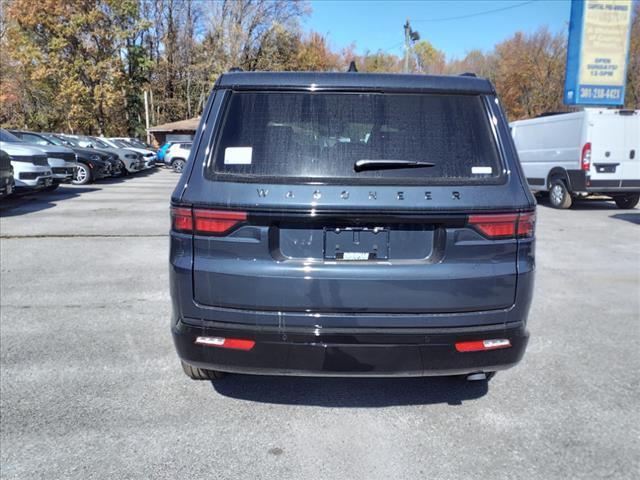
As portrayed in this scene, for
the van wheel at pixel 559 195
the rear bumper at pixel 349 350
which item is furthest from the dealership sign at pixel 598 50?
the rear bumper at pixel 349 350

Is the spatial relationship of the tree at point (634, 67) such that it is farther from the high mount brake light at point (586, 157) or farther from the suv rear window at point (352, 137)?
the suv rear window at point (352, 137)

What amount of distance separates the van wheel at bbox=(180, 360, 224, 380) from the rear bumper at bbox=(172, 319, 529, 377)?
0.60 metres

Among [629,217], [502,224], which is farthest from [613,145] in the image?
[502,224]

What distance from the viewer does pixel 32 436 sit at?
2.81 m

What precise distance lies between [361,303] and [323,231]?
40 cm

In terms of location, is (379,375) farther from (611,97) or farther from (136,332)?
(611,97)

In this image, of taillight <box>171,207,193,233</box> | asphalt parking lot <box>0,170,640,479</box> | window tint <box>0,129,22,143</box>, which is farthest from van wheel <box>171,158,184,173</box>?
taillight <box>171,207,193,233</box>

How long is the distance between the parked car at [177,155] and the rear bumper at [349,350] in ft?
83.9

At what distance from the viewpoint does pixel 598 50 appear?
17641 mm

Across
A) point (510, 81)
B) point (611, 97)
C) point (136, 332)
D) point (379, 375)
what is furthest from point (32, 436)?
point (510, 81)

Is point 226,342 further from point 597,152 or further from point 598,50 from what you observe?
point 598,50

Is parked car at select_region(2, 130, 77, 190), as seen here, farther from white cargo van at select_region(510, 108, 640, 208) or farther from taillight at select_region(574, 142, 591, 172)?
taillight at select_region(574, 142, 591, 172)

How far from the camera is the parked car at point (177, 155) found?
27250 mm

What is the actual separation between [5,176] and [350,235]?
10089 millimetres
